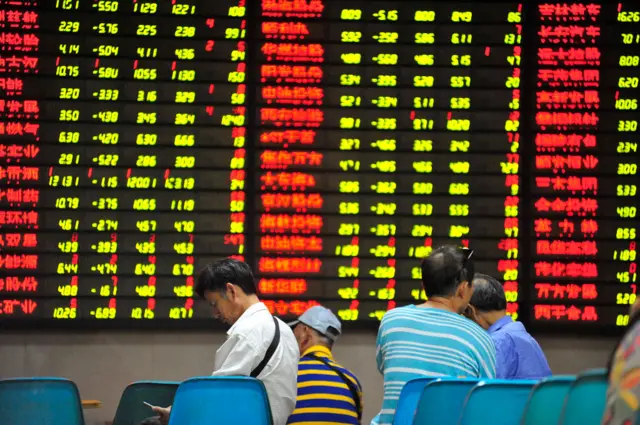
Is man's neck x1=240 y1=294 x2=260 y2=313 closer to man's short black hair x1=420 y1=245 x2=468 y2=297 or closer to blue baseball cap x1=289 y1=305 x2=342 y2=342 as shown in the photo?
man's short black hair x1=420 y1=245 x2=468 y2=297

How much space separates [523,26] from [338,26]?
1335 mm

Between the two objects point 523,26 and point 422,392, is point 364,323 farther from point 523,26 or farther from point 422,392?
point 422,392

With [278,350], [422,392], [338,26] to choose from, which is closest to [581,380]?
[422,392]

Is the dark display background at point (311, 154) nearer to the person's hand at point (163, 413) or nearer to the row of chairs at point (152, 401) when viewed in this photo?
the row of chairs at point (152, 401)

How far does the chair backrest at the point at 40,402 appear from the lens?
13.6 ft

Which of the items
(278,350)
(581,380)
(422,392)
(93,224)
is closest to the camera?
(581,380)

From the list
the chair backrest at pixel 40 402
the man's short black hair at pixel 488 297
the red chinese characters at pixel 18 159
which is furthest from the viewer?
the red chinese characters at pixel 18 159

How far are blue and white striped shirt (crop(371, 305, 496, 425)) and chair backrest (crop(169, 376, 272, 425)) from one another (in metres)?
0.47

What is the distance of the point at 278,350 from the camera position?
4.09m

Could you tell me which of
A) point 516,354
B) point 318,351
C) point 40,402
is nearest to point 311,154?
point 318,351

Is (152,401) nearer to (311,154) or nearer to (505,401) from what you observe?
(505,401)

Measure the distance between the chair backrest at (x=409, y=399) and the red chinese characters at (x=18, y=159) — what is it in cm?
381

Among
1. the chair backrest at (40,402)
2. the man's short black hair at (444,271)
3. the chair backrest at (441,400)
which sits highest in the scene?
the man's short black hair at (444,271)

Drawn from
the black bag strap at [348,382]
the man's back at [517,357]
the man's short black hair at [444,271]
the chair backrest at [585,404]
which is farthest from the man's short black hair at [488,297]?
the chair backrest at [585,404]
